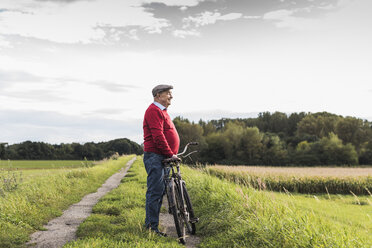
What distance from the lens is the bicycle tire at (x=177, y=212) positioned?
465 cm

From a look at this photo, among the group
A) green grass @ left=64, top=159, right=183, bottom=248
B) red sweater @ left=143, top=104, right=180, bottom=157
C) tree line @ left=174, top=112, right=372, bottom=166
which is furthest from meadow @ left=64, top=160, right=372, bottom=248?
tree line @ left=174, top=112, right=372, bottom=166

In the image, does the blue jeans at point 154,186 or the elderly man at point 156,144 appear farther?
the blue jeans at point 154,186

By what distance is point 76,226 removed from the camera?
556 centimetres

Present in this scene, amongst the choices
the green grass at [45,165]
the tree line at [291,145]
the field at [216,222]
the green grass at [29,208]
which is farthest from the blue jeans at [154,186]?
the tree line at [291,145]

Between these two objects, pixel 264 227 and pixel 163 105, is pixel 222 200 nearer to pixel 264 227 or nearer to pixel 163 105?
pixel 264 227

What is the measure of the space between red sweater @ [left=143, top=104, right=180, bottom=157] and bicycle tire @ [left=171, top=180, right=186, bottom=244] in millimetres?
674

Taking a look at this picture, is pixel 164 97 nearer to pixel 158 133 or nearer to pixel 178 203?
pixel 158 133

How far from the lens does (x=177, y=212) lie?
15.9 ft

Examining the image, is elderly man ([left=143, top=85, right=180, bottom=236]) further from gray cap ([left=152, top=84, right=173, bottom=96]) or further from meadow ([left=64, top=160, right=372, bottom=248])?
meadow ([left=64, top=160, right=372, bottom=248])

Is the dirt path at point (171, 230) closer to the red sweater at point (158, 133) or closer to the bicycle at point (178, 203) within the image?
the bicycle at point (178, 203)

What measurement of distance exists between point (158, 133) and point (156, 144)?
204 millimetres

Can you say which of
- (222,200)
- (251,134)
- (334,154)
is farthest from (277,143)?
(222,200)

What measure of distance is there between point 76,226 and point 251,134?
271ft

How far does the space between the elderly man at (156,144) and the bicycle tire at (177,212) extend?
256 mm
